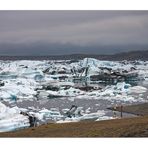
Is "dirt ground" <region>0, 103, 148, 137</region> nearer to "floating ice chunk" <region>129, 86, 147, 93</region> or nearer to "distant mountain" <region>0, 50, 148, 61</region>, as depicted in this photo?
"floating ice chunk" <region>129, 86, 147, 93</region>

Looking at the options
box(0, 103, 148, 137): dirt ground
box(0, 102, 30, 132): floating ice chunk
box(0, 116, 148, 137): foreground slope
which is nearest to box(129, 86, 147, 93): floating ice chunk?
box(0, 103, 148, 137): dirt ground

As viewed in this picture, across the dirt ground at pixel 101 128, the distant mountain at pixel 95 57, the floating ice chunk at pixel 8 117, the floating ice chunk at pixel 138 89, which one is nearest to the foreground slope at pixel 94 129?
the dirt ground at pixel 101 128

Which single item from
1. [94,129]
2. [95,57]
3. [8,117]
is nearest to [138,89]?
[95,57]

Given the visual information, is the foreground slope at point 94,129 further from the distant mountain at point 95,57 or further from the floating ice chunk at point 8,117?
the distant mountain at point 95,57

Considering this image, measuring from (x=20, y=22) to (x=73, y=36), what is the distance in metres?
0.94

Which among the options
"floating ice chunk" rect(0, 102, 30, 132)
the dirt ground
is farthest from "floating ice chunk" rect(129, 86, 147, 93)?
"floating ice chunk" rect(0, 102, 30, 132)

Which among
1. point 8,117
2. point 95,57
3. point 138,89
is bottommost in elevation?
point 8,117

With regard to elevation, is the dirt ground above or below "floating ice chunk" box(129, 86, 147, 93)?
below

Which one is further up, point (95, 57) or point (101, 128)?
point (95, 57)

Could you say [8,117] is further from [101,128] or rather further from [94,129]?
[101,128]

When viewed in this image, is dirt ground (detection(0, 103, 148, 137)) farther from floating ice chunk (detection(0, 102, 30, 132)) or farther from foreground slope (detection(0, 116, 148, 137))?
A: floating ice chunk (detection(0, 102, 30, 132))

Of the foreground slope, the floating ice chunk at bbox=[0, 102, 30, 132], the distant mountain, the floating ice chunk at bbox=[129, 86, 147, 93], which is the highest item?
the distant mountain

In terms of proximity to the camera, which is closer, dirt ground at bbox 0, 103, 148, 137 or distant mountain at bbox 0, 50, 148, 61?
dirt ground at bbox 0, 103, 148, 137
